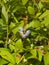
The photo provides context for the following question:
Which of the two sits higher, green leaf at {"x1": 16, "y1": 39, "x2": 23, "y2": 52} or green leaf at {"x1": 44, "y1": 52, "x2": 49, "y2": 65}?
green leaf at {"x1": 16, "y1": 39, "x2": 23, "y2": 52}

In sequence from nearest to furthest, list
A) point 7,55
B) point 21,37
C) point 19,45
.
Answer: point 7,55, point 19,45, point 21,37

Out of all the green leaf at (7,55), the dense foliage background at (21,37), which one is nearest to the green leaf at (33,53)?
the dense foliage background at (21,37)

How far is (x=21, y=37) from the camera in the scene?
4.40 feet

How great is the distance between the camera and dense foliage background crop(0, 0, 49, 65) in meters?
1.17

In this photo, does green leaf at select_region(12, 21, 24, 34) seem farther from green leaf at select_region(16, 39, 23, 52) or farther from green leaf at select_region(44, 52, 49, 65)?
green leaf at select_region(44, 52, 49, 65)

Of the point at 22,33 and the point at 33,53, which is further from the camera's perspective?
the point at 22,33

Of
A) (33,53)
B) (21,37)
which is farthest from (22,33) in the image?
(33,53)

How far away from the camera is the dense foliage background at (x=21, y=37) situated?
1169 mm

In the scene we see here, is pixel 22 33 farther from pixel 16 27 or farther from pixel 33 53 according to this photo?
pixel 33 53

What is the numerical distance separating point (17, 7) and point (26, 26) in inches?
6.1

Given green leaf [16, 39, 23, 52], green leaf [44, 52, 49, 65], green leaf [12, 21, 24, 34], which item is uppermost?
green leaf [12, 21, 24, 34]

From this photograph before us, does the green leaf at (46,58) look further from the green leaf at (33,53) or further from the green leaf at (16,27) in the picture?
the green leaf at (16,27)

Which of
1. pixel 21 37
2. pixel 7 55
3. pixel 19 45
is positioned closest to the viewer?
pixel 7 55

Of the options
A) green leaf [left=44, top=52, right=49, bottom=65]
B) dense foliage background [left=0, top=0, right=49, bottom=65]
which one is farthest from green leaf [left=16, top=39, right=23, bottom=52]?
green leaf [left=44, top=52, right=49, bottom=65]
